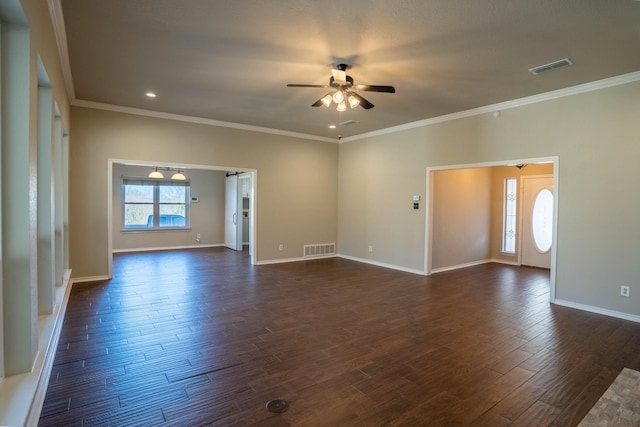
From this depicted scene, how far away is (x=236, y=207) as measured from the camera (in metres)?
9.71

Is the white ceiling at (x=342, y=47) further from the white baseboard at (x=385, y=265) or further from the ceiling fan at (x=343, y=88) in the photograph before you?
the white baseboard at (x=385, y=265)

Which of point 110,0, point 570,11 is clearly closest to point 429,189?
point 570,11

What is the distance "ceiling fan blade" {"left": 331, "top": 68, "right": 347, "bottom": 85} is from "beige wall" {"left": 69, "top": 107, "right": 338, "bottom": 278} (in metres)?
3.84

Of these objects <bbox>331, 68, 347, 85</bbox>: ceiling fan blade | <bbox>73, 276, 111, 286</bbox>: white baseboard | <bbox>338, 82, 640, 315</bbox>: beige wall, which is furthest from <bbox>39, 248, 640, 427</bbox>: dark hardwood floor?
<bbox>331, 68, 347, 85</bbox>: ceiling fan blade

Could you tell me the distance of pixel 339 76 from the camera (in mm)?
3783

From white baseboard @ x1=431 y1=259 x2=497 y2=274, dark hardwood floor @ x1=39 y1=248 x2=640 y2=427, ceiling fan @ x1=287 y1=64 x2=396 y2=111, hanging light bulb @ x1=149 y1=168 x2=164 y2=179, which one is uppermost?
ceiling fan @ x1=287 y1=64 x2=396 y2=111

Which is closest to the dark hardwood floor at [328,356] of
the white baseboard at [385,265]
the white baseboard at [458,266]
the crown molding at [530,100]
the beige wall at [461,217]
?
the white baseboard at [385,265]

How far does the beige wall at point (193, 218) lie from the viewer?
9141 mm

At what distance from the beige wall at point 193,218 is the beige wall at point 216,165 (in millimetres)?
3627

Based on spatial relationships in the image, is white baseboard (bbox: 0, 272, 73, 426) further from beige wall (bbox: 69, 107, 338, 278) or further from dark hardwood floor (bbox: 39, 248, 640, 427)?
beige wall (bbox: 69, 107, 338, 278)

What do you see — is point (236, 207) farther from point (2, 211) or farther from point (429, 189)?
point (2, 211)

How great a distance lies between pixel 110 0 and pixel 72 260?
456 cm

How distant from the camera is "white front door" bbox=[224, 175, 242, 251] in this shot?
9.60 meters

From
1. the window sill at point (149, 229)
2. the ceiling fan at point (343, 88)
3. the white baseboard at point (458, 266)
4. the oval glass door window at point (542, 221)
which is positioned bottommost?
the white baseboard at point (458, 266)
